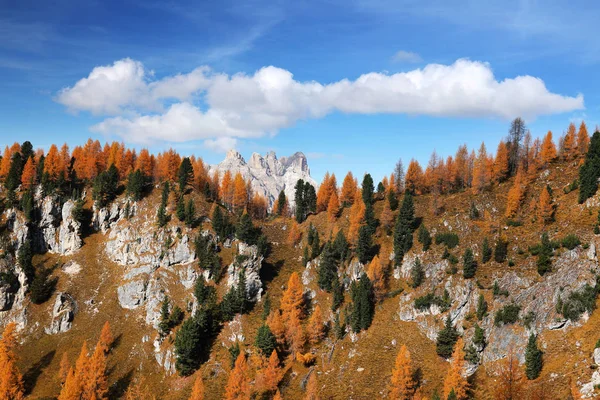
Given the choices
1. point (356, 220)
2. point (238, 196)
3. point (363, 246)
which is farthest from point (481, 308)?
point (238, 196)

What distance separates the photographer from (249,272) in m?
116

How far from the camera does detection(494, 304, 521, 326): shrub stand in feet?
266

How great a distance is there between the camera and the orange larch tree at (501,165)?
136500 millimetres

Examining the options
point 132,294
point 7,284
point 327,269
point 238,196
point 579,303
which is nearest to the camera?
point 579,303

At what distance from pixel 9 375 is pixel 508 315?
110 metres

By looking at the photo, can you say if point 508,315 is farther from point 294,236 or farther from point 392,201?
point 294,236

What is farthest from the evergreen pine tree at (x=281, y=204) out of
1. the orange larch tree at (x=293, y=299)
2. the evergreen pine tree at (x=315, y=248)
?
the orange larch tree at (x=293, y=299)

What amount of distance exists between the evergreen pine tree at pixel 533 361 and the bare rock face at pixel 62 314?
4443 inches

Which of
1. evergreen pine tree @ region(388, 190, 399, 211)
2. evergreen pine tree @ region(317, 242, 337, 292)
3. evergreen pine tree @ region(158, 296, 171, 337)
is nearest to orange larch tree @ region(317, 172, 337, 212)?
evergreen pine tree @ region(388, 190, 399, 211)

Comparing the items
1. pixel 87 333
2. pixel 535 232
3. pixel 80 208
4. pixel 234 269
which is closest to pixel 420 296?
pixel 535 232

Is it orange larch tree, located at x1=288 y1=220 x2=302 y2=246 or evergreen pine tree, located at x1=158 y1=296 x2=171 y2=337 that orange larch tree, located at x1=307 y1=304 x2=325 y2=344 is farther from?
orange larch tree, located at x1=288 y1=220 x2=302 y2=246

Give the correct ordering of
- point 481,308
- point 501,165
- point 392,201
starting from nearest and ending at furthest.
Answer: point 481,308 < point 392,201 < point 501,165

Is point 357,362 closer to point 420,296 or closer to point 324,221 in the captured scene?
point 420,296

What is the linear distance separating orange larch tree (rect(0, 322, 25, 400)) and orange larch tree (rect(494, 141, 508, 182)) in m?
151
